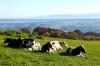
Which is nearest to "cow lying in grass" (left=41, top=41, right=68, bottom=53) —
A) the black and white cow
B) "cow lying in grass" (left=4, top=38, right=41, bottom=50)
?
"cow lying in grass" (left=4, top=38, right=41, bottom=50)

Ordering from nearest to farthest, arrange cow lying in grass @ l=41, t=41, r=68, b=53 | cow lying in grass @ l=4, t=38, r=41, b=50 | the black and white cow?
cow lying in grass @ l=41, t=41, r=68, b=53 < cow lying in grass @ l=4, t=38, r=41, b=50 < the black and white cow

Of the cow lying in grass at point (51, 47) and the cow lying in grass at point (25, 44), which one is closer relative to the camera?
the cow lying in grass at point (51, 47)

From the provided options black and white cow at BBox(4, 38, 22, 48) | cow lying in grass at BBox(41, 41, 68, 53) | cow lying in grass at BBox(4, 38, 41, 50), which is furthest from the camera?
black and white cow at BBox(4, 38, 22, 48)

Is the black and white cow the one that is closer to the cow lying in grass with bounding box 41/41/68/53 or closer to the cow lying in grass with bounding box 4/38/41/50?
the cow lying in grass with bounding box 4/38/41/50

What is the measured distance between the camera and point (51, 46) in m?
26.7

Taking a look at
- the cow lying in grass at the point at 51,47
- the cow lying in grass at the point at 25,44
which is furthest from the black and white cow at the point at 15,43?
the cow lying in grass at the point at 51,47

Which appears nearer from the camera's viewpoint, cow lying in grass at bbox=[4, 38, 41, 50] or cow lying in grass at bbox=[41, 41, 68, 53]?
cow lying in grass at bbox=[41, 41, 68, 53]

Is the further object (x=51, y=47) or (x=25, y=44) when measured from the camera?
(x=25, y=44)

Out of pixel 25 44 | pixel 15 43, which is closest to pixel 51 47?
pixel 25 44

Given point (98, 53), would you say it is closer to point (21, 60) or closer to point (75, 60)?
point (75, 60)

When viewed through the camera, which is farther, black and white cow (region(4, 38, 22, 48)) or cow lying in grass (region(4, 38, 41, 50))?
black and white cow (region(4, 38, 22, 48))

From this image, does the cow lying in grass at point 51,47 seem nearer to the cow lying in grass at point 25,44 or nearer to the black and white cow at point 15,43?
the cow lying in grass at point 25,44

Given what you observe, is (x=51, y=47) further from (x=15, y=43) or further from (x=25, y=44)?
(x=15, y=43)

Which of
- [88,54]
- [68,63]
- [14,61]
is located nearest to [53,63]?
[68,63]
